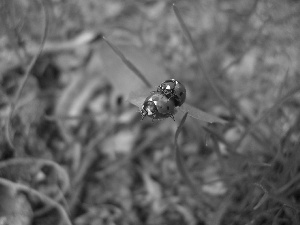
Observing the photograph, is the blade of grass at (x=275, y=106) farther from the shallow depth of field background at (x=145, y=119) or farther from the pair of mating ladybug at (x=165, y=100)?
the pair of mating ladybug at (x=165, y=100)

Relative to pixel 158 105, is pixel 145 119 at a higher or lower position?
higher

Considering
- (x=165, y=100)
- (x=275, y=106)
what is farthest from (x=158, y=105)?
(x=275, y=106)

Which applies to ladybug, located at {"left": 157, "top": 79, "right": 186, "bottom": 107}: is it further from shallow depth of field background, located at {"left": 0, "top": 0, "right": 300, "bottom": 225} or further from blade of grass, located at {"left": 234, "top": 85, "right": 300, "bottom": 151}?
blade of grass, located at {"left": 234, "top": 85, "right": 300, "bottom": 151}

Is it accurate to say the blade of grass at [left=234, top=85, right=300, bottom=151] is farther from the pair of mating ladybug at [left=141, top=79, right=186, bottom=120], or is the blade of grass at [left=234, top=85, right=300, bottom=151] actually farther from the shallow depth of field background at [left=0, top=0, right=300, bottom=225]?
the pair of mating ladybug at [left=141, top=79, right=186, bottom=120]

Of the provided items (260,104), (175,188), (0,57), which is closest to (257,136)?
(260,104)

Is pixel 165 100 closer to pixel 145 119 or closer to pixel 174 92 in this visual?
→ pixel 174 92

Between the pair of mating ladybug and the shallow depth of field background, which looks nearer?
the pair of mating ladybug

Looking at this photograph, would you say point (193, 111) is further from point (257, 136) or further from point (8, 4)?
point (8, 4)

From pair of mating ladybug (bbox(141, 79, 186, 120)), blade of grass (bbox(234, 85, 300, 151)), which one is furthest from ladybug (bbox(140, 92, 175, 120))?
blade of grass (bbox(234, 85, 300, 151))

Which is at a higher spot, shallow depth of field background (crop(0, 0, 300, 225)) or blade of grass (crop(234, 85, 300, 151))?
shallow depth of field background (crop(0, 0, 300, 225))
